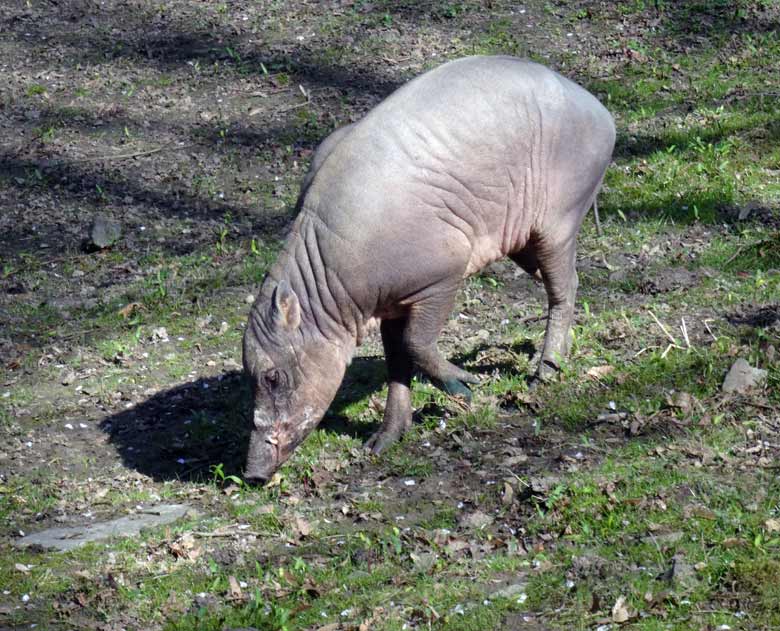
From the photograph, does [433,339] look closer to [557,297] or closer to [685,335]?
[557,297]

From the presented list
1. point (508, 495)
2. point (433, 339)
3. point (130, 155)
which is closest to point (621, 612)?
point (508, 495)

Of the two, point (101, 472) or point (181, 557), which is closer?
point (181, 557)

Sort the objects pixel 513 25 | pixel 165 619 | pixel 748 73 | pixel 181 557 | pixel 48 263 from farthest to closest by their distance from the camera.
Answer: pixel 513 25 → pixel 748 73 → pixel 48 263 → pixel 181 557 → pixel 165 619

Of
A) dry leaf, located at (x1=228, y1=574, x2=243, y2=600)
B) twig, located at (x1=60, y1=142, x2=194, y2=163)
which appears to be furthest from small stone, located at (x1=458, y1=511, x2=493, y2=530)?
twig, located at (x1=60, y1=142, x2=194, y2=163)

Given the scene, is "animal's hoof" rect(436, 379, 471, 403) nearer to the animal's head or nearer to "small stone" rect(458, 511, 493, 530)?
the animal's head

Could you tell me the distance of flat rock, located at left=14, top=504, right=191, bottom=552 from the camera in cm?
607

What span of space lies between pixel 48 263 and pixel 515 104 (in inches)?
197

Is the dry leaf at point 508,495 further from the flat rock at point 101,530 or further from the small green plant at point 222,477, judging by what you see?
the flat rock at point 101,530

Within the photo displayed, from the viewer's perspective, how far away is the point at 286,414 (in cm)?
658

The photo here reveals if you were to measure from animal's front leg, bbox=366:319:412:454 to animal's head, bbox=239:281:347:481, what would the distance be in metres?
0.45

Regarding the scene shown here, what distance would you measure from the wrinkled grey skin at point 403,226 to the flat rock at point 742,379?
145 centimetres

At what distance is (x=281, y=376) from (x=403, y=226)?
3.54 ft

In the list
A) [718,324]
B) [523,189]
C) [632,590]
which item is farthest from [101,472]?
[718,324]

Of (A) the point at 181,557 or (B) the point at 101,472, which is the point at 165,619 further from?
(B) the point at 101,472
